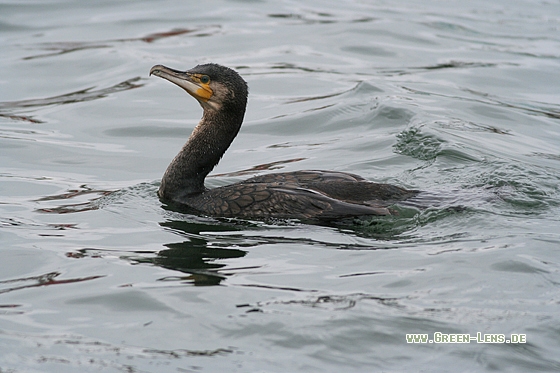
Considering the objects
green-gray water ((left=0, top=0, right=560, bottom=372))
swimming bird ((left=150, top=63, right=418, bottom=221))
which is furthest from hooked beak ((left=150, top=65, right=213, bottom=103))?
green-gray water ((left=0, top=0, right=560, bottom=372))

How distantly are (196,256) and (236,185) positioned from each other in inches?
43.7

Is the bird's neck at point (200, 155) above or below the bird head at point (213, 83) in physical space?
below

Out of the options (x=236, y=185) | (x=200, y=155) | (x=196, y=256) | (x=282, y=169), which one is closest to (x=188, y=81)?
(x=200, y=155)

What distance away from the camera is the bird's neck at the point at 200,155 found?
26.3 feet

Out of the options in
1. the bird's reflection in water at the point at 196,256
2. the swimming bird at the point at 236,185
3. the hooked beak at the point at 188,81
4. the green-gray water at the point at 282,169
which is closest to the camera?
the green-gray water at the point at 282,169

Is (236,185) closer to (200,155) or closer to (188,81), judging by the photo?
(200,155)

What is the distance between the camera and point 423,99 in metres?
12.4

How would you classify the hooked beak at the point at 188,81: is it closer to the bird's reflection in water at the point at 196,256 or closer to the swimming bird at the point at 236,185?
the swimming bird at the point at 236,185

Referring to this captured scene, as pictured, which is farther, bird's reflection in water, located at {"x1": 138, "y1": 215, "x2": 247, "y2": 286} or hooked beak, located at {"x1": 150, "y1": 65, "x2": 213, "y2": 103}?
hooked beak, located at {"x1": 150, "y1": 65, "x2": 213, "y2": 103}

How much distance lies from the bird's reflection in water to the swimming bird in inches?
11.7

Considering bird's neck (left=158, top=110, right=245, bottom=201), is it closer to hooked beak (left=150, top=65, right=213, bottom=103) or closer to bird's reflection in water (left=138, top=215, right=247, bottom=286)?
hooked beak (left=150, top=65, right=213, bottom=103)

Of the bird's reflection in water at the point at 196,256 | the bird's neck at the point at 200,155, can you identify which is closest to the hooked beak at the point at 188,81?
the bird's neck at the point at 200,155

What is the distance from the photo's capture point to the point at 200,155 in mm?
8086

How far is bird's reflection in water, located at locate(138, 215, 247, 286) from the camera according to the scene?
6293mm
